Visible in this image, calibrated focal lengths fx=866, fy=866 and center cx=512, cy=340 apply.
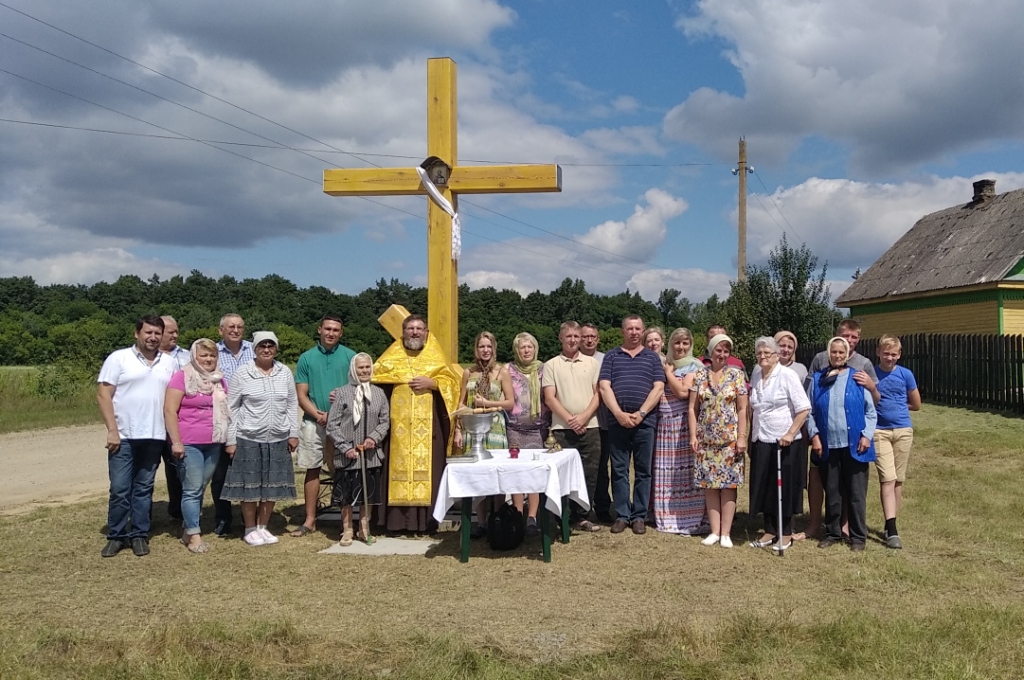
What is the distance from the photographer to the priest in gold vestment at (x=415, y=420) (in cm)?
708

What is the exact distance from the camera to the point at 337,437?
686 cm

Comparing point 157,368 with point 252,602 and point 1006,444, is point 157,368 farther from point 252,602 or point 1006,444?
point 1006,444

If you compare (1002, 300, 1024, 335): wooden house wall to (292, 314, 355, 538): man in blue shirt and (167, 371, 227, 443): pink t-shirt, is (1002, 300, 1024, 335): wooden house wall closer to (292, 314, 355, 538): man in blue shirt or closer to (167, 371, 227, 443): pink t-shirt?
(292, 314, 355, 538): man in blue shirt

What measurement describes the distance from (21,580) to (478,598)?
3.16 meters

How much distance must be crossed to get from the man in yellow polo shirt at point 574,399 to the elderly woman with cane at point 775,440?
132 cm

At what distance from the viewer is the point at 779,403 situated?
262 inches

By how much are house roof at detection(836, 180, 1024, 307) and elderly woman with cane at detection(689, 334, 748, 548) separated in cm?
1601

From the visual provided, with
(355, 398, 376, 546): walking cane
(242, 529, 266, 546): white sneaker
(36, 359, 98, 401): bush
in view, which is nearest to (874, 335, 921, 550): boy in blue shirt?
A: (355, 398, 376, 546): walking cane

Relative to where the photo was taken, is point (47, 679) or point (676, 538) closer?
point (47, 679)

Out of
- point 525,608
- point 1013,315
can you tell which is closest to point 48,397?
point 525,608

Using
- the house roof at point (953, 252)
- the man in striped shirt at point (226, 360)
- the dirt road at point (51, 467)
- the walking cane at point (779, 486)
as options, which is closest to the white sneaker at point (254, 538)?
the man in striped shirt at point (226, 360)

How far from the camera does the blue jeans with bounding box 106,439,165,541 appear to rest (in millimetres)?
6523

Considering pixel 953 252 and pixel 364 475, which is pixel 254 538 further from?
pixel 953 252

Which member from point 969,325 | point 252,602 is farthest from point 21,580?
point 969,325
